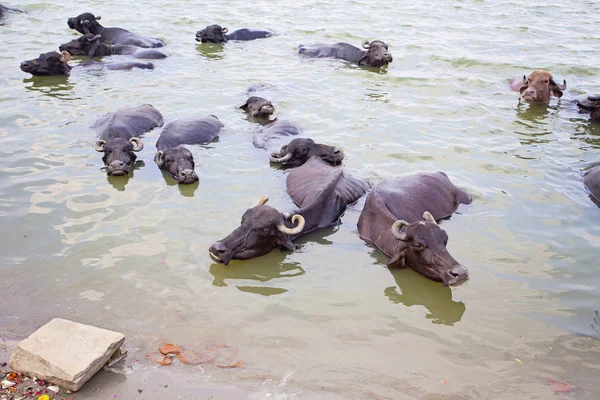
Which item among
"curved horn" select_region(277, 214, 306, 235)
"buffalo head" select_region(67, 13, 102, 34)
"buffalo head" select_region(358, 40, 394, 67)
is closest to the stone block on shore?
"curved horn" select_region(277, 214, 306, 235)

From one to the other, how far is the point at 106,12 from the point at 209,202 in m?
16.3

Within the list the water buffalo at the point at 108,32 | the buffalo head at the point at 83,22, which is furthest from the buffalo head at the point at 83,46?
the buffalo head at the point at 83,22

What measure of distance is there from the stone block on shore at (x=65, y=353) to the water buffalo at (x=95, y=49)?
12099 mm

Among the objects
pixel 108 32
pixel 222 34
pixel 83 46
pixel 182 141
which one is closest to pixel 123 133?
pixel 182 141

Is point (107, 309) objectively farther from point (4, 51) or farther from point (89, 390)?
point (4, 51)

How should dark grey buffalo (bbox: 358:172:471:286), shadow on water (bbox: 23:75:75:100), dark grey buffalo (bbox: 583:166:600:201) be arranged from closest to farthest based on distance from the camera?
dark grey buffalo (bbox: 358:172:471:286)
dark grey buffalo (bbox: 583:166:600:201)
shadow on water (bbox: 23:75:75:100)

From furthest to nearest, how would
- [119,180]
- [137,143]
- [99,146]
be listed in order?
[137,143] → [99,146] → [119,180]

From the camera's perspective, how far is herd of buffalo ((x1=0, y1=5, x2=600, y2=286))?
6.99 m

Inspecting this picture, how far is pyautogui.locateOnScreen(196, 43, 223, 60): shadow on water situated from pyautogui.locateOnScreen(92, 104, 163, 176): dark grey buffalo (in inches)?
207

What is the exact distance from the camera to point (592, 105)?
12180 millimetres

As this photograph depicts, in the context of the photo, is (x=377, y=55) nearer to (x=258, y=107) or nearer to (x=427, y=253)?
(x=258, y=107)

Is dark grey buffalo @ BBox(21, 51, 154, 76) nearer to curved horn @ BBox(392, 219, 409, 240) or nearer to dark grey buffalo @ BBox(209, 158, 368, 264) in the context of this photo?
dark grey buffalo @ BBox(209, 158, 368, 264)

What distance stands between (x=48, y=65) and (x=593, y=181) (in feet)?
39.0

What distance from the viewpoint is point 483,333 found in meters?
6.04
